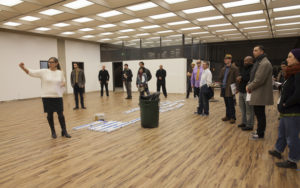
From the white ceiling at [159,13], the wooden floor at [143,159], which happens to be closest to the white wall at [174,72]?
the white ceiling at [159,13]

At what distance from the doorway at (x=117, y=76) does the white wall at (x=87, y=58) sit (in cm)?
124

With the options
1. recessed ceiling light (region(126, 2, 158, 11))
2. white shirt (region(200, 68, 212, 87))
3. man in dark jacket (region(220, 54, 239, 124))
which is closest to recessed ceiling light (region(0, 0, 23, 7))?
recessed ceiling light (region(126, 2, 158, 11))

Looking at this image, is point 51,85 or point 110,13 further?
point 110,13

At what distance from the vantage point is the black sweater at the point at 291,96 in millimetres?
2240

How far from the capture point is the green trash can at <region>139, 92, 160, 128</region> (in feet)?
14.2

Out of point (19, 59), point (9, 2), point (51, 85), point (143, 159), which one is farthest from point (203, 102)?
point (19, 59)

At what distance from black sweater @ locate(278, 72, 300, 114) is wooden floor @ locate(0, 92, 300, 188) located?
0.75 m

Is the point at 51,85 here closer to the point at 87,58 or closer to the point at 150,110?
the point at 150,110

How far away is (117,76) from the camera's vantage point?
15.0m

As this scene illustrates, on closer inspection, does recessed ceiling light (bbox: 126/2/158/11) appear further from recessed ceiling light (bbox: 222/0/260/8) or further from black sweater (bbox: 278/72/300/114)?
black sweater (bbox: 278/72/300/114)

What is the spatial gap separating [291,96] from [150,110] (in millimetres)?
2607

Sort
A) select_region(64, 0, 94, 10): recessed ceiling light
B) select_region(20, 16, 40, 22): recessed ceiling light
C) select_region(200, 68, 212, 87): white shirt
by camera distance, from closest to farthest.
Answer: select_region(200, 68, 212, 87): white shirt
select_region(64, 0, 94, 10): recessed ceiling light
select_region(20, 16, 40, 22): recessed ceiling light

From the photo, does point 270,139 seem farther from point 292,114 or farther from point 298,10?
point 298,10

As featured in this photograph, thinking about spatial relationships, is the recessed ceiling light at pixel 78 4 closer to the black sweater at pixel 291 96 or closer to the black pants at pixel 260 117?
the black pants at pixel 260 117
